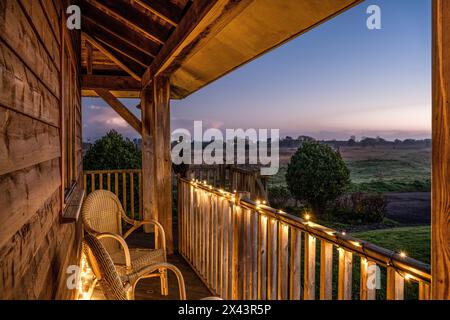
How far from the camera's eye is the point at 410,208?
10.1m

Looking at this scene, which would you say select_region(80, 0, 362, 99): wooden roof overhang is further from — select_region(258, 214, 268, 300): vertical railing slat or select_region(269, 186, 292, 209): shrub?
select_region(269, 186, 292, 209): shrub

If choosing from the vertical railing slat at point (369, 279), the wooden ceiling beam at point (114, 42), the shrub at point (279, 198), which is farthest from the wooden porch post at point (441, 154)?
the shrub at point (279, 198)

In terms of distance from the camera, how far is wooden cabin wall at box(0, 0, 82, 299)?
2.43 ft

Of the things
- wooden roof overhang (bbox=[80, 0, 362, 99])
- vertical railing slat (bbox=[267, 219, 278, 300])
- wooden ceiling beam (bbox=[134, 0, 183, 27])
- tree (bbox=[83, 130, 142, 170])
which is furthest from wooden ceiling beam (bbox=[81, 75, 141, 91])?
vertical railing slat (bbox=[267, 219, 278, 300])

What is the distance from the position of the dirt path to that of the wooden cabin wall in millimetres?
9223

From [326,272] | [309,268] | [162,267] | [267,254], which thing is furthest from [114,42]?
[326,272]

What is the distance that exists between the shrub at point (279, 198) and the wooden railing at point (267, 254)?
5.78 m

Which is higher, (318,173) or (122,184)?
(318,173)

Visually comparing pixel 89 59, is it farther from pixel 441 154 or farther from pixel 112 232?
pixel 441 154

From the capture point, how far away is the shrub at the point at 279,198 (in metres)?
10.3

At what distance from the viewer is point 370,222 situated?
887 cm

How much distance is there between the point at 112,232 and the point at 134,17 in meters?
2.15

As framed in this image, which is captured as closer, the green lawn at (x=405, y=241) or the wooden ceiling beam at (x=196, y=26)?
the wooden ceiling beam at (x=196, y=26)

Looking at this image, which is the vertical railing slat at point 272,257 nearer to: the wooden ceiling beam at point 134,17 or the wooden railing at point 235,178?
the wooden ceiling beam at point 134,17
